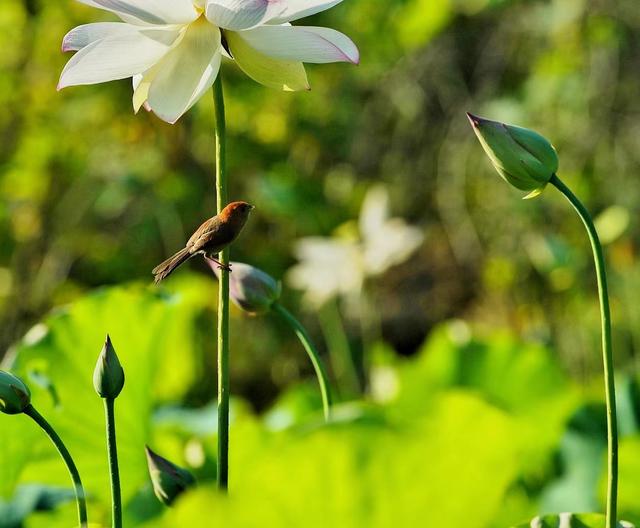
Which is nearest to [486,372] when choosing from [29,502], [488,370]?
[488,370]

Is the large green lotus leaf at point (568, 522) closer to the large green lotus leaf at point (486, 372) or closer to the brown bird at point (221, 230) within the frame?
the brown bird at point (221, 230)

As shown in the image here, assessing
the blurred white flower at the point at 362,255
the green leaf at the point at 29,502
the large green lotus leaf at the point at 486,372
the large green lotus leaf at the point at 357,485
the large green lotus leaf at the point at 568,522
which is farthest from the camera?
the blurred white flower at the point at 362,255

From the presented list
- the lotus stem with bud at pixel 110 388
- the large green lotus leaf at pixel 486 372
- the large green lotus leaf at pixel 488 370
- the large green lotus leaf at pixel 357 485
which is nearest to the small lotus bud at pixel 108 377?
the lotus stem with bud at pixel 110 388

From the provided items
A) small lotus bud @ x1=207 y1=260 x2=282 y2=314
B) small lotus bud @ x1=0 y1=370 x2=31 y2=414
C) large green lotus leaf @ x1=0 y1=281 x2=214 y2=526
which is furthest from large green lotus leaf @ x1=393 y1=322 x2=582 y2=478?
small lotus bud @ x1=0 y1=370 x2=31 y2=414

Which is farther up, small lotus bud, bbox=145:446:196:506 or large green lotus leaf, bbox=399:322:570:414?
small lotus bud, bbox=145:446:196:506

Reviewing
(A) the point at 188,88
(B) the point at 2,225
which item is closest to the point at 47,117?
(B) the point at 2,225

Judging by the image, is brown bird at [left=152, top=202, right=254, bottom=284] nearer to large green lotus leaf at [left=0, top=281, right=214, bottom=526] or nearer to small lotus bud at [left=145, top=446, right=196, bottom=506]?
small lotus bud at [left=145, top=446, right=196, bottom=506]
